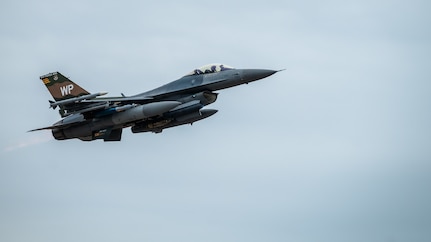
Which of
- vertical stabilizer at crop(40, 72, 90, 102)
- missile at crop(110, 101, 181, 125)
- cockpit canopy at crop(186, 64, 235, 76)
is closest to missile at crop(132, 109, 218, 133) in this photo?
missile at crop(110, 101, 181, 125)

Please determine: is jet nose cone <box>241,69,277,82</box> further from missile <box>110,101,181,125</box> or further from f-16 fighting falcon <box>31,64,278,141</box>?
missile <box>110,101,181,125</box>

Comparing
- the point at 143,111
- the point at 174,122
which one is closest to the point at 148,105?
the point at 143,111

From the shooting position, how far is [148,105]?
39406mm

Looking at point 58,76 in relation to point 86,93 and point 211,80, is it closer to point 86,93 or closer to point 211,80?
point 86,93

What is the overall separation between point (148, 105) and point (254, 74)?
484 cm

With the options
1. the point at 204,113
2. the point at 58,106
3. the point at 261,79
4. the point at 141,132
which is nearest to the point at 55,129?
the point at 58,106

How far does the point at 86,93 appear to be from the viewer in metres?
42.6

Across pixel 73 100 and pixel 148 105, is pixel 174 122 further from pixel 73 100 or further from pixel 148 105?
pixel 73 100

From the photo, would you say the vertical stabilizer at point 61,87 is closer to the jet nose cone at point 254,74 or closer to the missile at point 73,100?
the missile at point 73,100

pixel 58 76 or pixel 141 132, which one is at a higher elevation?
pixel 58 76

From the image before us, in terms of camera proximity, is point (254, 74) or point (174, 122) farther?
point (174, 122)

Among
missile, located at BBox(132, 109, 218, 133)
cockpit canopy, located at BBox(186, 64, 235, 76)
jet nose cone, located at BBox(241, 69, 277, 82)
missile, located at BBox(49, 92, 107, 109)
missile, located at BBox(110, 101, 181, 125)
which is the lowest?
missile, located at BBox(132, 109, 218, 133)

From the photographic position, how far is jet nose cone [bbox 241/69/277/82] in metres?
40.2

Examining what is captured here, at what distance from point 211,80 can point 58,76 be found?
7.45m
